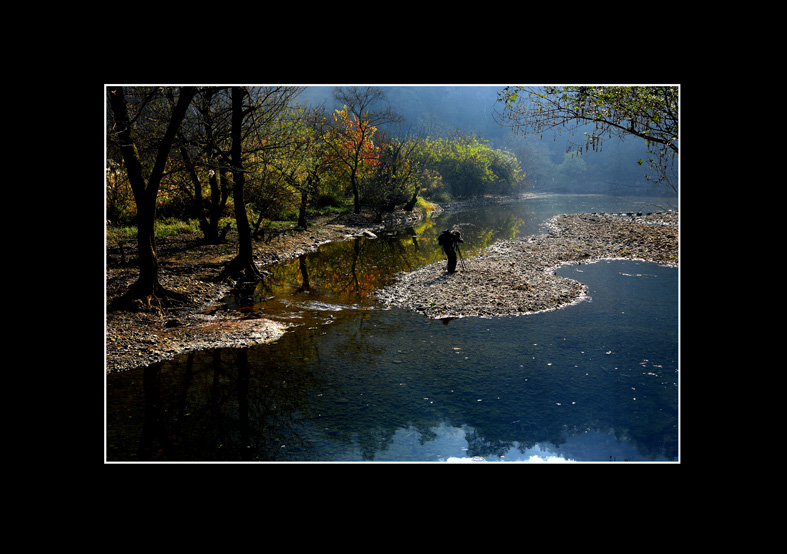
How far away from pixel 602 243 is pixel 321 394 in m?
24.2

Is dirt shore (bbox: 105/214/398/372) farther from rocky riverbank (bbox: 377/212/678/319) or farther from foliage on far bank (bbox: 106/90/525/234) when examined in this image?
rocky riverbank (bbox: 377/212/678/319)

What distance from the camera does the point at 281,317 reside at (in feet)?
51.8

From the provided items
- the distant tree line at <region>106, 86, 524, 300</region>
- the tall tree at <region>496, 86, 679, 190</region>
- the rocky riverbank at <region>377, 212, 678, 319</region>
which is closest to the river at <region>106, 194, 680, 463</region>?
the rocky riverbank at <region>377, 212, 678, 319</region>

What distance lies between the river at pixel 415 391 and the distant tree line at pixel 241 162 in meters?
5.08

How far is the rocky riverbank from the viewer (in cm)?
1680

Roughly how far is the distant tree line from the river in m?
5.08

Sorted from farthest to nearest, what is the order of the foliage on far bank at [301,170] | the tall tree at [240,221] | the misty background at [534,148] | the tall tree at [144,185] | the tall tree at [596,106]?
the misty background at [534,148]
the foliage on far bank at [301,170]
the tall tree at [240,221]
the tall tree at [144,185]
the tall tree at [596,106]

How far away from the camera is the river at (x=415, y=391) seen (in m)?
8.61

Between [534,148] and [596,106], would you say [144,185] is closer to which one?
[596,106]

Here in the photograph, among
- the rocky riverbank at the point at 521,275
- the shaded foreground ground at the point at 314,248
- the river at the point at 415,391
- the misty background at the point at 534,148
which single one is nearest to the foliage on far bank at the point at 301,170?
the shaded foreground ground at the point at 314,248

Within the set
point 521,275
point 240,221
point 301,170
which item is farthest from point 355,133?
point 521,275

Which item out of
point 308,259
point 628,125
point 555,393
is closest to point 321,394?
point 555,393

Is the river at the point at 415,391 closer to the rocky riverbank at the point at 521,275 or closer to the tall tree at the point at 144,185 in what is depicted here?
the rocky riverbank at the point at 521,275
